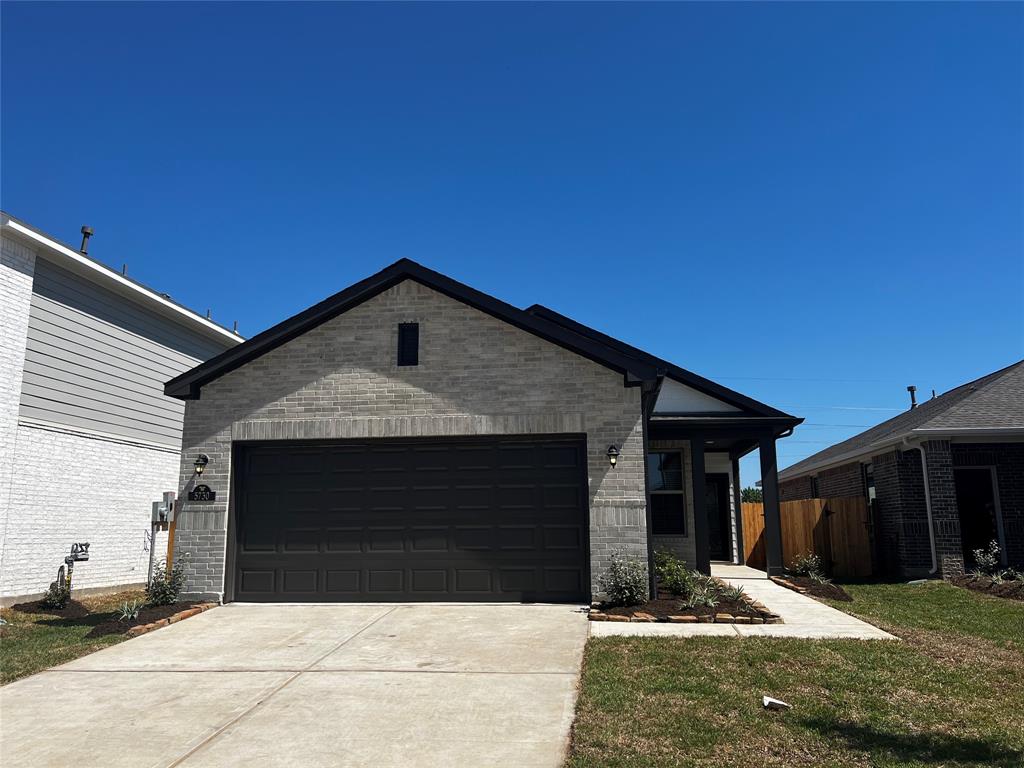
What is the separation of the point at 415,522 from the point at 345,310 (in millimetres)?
3839

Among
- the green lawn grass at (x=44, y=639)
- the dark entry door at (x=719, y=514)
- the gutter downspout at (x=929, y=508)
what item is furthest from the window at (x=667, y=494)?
the green lawn grass at (x=44, y=639)

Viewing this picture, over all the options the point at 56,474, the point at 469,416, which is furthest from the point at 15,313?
the point at 469,416

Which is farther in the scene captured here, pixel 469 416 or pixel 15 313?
pixel 15 313

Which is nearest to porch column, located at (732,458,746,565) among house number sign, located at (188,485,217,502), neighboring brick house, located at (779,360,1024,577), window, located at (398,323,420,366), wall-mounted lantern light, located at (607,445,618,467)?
neighboring brick house, located at (779,360,1024,577)

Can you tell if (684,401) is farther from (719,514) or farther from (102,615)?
(102,615)

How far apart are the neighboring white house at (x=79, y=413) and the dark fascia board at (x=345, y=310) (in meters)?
3.60

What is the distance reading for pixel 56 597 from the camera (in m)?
12.8

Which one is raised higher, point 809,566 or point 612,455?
point 612,455

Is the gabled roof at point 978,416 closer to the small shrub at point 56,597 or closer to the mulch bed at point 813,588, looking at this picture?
the mulch bed at point 813,588

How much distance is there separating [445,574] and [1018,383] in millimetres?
15136

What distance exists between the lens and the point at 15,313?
43.0 feet

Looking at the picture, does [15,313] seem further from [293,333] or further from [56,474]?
[293,333]

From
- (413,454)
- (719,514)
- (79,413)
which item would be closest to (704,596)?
(413,454)

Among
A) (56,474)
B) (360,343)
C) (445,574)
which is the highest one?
(360,343)
